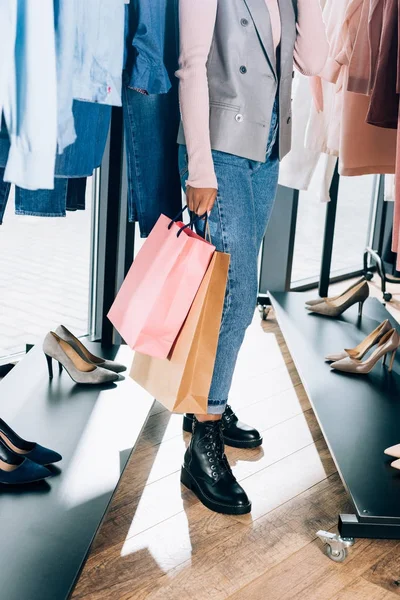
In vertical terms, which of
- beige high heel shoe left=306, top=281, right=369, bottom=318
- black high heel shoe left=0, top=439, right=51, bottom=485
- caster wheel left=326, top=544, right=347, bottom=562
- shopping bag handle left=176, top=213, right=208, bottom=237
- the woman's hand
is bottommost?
caster wheel left=326, top=544, right=347, bottom=562

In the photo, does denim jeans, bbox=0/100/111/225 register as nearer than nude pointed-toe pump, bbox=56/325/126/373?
Yes

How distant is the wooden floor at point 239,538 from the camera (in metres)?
1.63

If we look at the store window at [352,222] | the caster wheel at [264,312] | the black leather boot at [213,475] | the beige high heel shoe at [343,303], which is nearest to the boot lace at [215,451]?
the black leather boot at [213,475]

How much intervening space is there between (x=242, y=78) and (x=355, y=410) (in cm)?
108

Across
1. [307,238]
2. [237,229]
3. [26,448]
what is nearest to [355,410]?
[237,229]

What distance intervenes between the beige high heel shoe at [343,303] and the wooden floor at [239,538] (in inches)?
34.0

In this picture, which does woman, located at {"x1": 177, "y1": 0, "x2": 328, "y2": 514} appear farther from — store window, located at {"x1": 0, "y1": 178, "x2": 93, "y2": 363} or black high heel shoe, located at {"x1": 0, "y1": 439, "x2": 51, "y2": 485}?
store window, located at {"x1": 0, "y1": 178, "x2": 93, "y2": 363}

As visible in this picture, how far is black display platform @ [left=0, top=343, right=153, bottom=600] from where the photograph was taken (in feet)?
4.58

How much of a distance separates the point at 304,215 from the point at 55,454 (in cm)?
305

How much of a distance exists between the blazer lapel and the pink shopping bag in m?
0.46

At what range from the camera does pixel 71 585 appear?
136 cm

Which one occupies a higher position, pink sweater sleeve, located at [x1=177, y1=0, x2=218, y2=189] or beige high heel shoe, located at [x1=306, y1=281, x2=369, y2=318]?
pink sweater sleeve, located at [x1=177, y1=0, x2=218, y2=189]

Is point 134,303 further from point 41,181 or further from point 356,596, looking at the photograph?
point 356,596

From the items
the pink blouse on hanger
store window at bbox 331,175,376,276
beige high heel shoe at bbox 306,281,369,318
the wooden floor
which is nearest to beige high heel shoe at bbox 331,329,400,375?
the wooden floor
